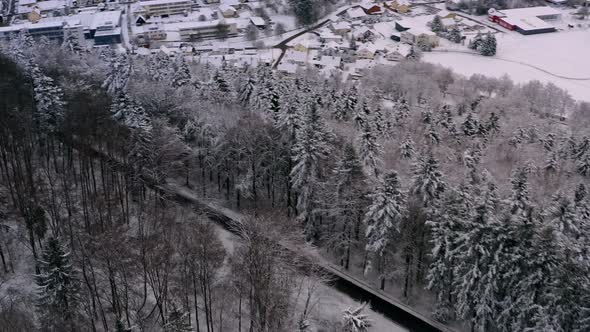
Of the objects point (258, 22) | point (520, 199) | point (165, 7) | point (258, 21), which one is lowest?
point (520, 199)

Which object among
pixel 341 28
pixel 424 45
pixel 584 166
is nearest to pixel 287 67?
pixel 341 28

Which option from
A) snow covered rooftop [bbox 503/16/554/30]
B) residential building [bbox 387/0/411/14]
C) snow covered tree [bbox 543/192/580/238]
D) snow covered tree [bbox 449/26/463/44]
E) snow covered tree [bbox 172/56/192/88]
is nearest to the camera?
snow covered tree [bbox 543/192/580/238]

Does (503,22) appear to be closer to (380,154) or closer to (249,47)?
(249,47)

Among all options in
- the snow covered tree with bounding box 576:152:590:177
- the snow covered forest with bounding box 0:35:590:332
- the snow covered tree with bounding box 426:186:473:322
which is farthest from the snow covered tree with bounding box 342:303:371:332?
the snow covered tree with bounding box 576:152:590:177

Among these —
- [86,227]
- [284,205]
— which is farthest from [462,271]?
[86,227]

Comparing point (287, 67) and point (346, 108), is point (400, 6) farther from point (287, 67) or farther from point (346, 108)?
point (346, 108)

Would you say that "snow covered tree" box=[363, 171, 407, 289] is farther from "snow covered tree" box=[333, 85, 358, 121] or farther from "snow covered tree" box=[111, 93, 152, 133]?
"snow covered tree" box=[111, 93, 152, 133]

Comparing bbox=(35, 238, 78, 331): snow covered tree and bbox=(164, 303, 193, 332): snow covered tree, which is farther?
bbox=(35, 238, 78, 331): snow covered tree
